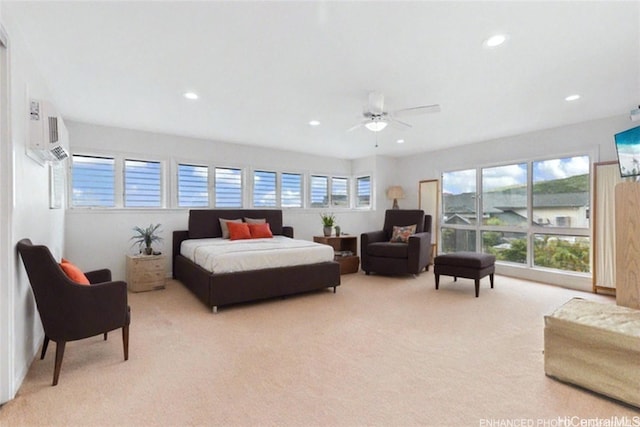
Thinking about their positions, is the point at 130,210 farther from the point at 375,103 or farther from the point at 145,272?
the point at 375,103

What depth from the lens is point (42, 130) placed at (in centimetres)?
240

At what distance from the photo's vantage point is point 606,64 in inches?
104

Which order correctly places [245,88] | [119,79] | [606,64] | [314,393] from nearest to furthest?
1. [314,393]
2. [606,64]
3. [119,79]
4. [245,88]

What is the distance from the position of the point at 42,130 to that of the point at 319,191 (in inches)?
200

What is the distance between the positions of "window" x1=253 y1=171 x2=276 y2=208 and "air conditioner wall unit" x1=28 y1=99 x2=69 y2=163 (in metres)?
3.57

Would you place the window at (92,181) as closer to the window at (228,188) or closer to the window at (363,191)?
the window at (228,188)

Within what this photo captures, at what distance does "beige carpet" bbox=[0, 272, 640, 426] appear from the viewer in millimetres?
1711

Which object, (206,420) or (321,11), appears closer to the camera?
(206,420)

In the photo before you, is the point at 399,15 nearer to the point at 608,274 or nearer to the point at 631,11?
the point at 631,11

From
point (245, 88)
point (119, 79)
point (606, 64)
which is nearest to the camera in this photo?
point (606, 64)

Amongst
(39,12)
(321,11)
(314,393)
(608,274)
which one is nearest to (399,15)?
(321,11)

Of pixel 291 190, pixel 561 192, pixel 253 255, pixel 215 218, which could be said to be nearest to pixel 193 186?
pixel 215 218

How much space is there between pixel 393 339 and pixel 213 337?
5.23 ft

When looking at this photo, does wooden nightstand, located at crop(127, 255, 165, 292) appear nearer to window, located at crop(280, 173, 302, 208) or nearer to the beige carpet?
the beige carpet
